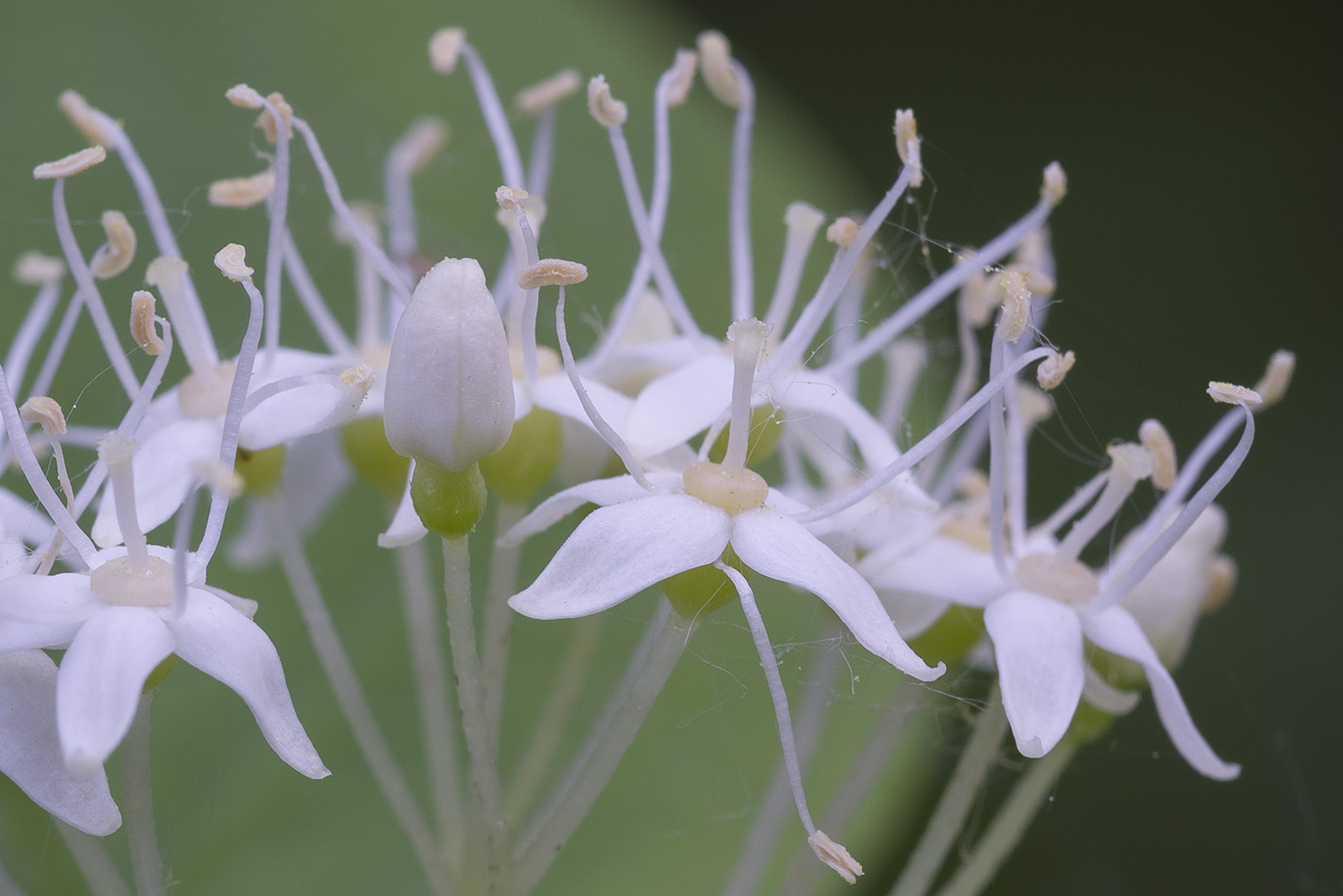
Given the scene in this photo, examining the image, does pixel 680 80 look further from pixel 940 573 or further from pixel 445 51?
pixel 940 573

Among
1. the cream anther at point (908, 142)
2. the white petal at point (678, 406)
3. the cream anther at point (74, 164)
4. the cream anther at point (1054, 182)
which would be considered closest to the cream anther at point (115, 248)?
the cream anther at point (74, 164)

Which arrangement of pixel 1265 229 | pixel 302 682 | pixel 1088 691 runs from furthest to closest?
pixel 1265 229 < pixel 302 682 < pixel 1088 691

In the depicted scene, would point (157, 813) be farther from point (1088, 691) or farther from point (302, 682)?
point (1088, 691)

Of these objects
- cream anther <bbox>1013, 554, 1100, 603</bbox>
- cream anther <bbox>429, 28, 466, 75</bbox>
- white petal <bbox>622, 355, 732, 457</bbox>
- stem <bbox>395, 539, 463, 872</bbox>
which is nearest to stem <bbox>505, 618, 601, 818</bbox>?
stem <bbox>395, 539, 463, 872</bbox>

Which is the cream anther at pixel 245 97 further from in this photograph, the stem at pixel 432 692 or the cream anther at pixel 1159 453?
the cream anther at pixel 1159 453

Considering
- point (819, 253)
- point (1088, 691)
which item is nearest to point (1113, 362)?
point (819, 253)

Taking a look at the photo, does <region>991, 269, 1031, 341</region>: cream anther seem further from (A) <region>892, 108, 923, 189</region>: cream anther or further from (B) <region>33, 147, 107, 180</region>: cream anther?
(B) <region>33, 147, 107, 180</region>: cream anther

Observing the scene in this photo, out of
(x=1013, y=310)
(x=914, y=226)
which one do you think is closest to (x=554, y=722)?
(x=1013, y=310)
